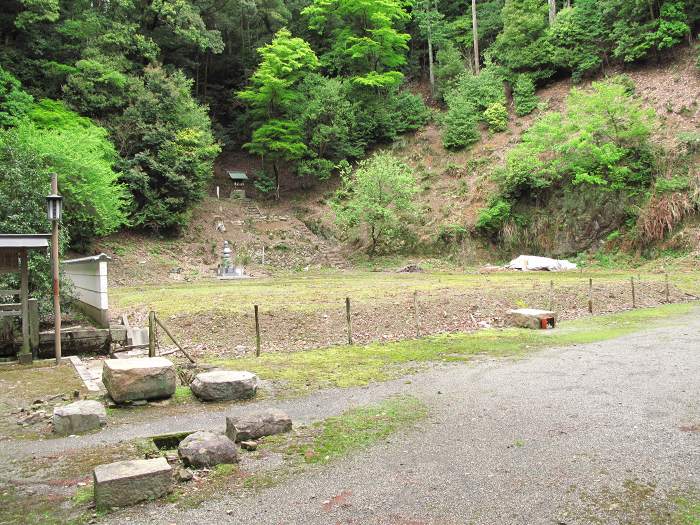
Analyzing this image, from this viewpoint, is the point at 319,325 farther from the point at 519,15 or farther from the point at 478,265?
the point at 519,15

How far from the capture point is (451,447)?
4484 millimetres

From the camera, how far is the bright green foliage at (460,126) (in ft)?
98.4

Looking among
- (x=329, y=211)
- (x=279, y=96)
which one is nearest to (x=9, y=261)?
(x=329, y=211)

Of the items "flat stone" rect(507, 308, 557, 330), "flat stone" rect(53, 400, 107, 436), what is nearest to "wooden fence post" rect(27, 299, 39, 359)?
"flat stone" rect(53, 400, 107, 436)

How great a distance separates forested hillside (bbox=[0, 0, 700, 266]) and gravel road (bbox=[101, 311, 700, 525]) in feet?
32.8

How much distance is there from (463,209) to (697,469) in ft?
75.1

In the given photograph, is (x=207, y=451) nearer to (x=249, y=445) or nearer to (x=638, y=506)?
(x=249, y=445)

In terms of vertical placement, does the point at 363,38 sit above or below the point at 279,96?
above

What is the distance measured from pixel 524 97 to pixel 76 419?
102 feet

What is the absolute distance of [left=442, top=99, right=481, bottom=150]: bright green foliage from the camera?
30.0 metres

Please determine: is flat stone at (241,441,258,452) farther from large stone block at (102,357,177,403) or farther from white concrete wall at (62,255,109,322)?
white concrete wall at (62,255,109,322)

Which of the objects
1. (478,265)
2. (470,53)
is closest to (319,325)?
(478,265)

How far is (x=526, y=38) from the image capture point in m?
31.3

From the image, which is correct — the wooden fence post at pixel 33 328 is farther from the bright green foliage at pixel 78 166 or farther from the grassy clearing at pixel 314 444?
the bright green foliage at pixel 78 166
